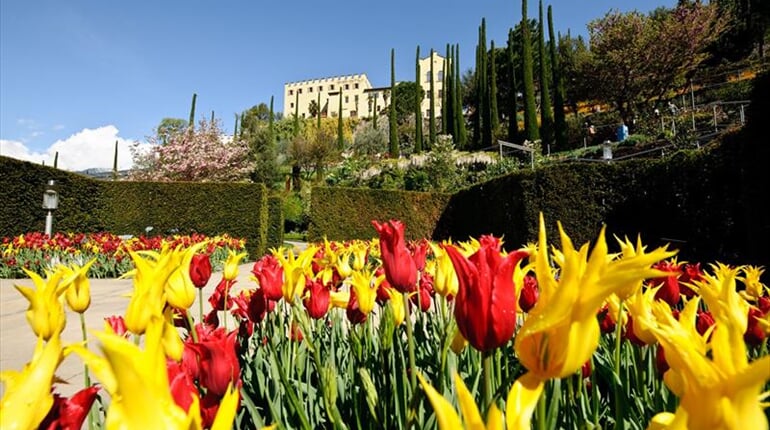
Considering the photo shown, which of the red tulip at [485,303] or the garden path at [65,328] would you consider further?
the garden path at [65,328]

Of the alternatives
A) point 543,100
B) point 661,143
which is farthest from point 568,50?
point 661,143

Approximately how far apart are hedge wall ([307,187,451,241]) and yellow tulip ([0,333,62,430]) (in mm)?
14565

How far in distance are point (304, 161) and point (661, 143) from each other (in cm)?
2422

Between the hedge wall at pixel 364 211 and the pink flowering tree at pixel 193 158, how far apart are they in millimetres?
14279

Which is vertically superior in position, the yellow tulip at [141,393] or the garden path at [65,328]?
the yellow tulip at [141,393]

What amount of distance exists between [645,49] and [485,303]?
31.4m

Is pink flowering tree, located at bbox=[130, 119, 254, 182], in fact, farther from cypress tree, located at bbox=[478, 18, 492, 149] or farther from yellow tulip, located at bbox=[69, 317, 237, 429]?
yellow tulip, located at bbox=[69, 317, 237, 429]

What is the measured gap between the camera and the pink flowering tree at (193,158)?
26562 mm

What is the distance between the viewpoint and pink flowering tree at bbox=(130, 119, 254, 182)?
26562 millimetres

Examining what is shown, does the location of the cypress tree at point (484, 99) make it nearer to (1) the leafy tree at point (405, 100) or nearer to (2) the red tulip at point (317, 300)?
(1) the leafy tree at point (405, 100)

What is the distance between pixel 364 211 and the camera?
15.8 meters

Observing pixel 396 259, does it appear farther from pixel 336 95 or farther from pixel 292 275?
pixel 336 95

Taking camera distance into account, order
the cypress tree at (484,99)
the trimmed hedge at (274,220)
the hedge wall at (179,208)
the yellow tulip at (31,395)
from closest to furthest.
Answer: the yellow tulip at (31,395) < the hedge wall at (179,208) < the trimmed hedge at (274,220) < the cypress tree at (484,99)

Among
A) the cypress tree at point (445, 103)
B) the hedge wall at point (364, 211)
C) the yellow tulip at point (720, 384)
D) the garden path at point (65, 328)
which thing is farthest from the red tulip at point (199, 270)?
the cypress tree at point (445, 103)
